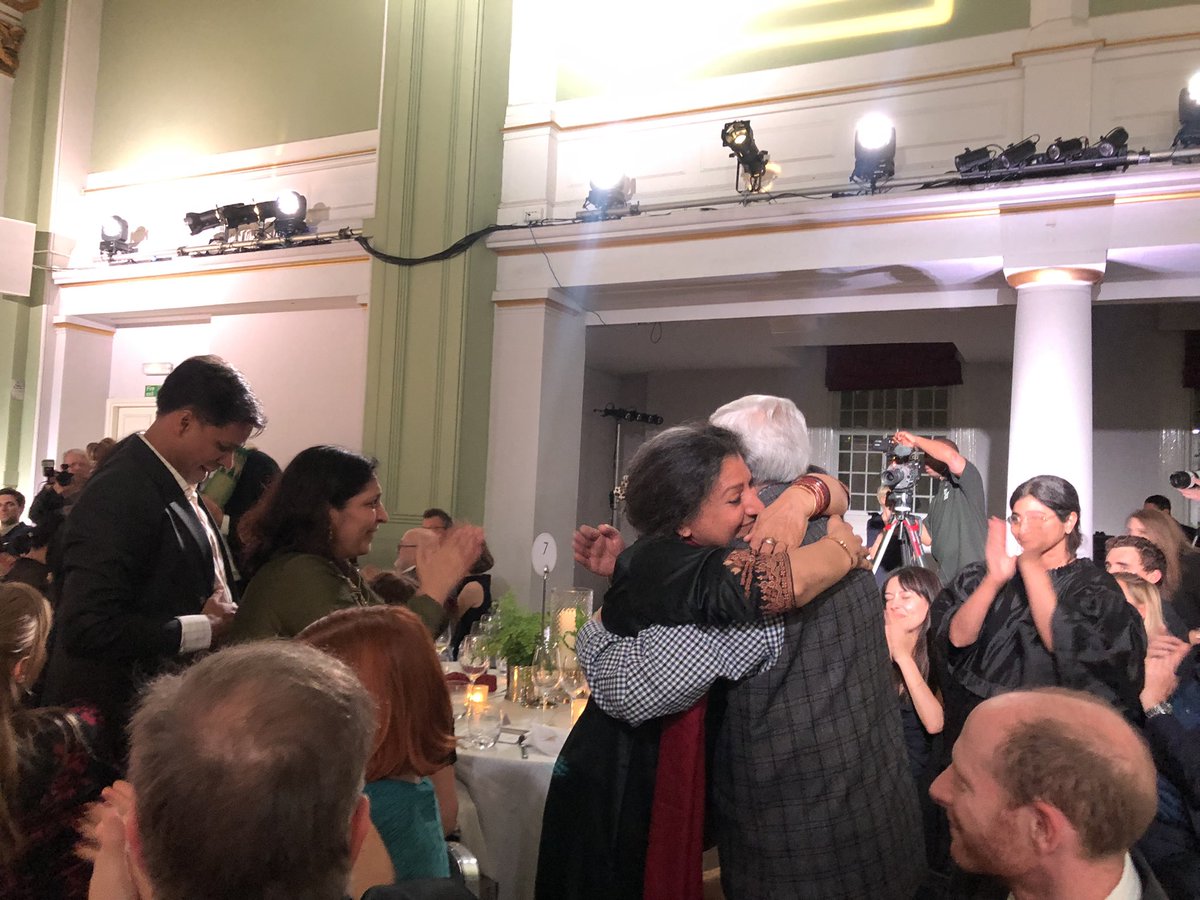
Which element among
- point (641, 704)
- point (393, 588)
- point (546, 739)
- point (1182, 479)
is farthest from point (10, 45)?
point (1182, 479)

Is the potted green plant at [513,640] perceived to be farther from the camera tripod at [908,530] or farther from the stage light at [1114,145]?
the stage light at [1114,145]

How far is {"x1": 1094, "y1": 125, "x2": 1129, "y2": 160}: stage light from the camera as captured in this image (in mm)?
4473

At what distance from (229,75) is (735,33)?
4241mm

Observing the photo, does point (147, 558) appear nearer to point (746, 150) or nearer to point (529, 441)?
point (529, 441)

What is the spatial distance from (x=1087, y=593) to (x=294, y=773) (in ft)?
6.83

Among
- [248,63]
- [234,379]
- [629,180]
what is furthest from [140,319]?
[234,379]

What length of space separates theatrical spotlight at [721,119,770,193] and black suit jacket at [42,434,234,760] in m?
4.15

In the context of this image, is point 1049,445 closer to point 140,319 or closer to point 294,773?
point 294,773

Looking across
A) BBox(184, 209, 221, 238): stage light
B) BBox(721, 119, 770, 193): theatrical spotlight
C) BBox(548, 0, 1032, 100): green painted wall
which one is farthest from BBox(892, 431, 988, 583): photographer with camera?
BBox(184, 209, 221, 238): stage light

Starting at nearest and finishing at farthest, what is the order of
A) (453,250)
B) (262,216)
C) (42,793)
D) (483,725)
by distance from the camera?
(42,793) < (483,725) < (453,250) < (262,216)

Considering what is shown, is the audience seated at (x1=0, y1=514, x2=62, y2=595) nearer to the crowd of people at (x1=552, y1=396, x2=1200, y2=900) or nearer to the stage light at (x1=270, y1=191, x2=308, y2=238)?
the crowd of people at (x1=552, y1=396, x2=1200, y2=900)

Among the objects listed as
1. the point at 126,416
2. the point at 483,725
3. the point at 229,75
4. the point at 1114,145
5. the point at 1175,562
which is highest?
the point at 229,75

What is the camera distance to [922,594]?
8.55 ft

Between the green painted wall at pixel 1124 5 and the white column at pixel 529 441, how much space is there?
136 inches
